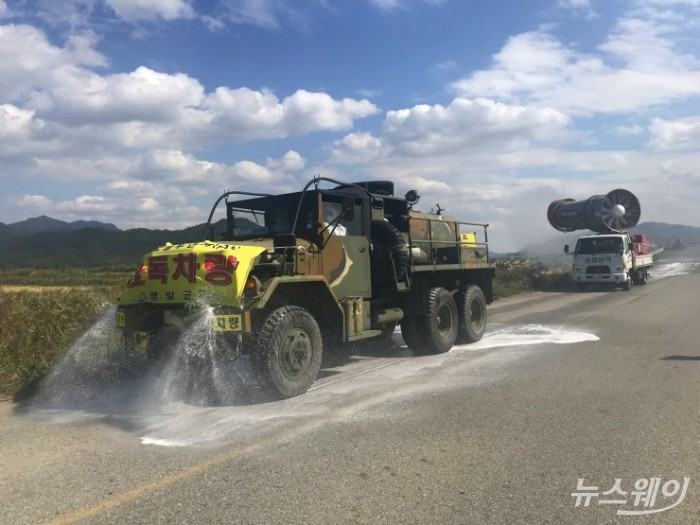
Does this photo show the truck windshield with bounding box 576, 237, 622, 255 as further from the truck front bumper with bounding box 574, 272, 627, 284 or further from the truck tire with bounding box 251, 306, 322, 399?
the truck tire with bounding box 251, 306, 322, 399

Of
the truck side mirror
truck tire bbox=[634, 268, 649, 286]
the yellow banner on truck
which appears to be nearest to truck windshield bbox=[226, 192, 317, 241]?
the truck side mirror

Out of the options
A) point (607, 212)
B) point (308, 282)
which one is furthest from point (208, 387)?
point (607, 212)

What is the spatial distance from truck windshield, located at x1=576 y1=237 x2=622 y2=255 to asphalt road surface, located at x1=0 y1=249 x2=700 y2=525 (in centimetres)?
1672

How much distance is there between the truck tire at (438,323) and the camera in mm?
9195

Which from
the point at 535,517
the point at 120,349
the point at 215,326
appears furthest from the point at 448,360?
the point at 535,517

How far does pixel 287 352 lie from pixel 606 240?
2114cm

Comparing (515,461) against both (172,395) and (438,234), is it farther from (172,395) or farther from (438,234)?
(438,234)

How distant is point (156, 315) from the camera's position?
6812 millimetres

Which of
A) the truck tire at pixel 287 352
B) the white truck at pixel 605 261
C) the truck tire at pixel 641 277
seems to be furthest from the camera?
the truck tire at pixel 641 277

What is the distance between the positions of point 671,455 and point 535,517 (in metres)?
1.67

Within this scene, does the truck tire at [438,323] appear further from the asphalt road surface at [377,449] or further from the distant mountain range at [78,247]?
the distant mountain range at [78,247]

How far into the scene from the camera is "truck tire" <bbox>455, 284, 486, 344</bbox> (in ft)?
33.8

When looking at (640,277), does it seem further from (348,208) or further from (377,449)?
(377,449)

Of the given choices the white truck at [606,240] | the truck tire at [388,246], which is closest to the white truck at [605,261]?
the white truck at [606,240]
